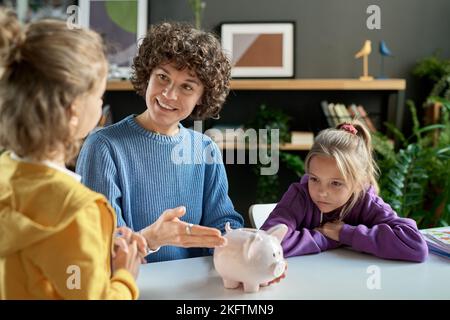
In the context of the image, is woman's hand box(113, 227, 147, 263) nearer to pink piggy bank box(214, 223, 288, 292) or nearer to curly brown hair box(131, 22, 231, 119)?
pink piggy bank box(214, 223, 288, 292)

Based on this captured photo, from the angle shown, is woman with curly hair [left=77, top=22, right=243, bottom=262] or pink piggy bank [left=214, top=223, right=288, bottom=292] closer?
pink piggy bank [left=214, top=223, right=288, bottom=292]

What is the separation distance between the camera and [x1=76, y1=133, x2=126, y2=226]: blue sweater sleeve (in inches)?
57.0

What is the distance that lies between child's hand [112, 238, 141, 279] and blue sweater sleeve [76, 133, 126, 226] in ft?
1.36

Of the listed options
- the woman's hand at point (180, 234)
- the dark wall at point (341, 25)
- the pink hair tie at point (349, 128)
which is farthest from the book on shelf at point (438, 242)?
the dark wall at point (341, 25)

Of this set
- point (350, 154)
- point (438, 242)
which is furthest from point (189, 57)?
point (438, 242)

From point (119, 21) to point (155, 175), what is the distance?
243 cm

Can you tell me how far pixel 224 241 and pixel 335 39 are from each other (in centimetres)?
289

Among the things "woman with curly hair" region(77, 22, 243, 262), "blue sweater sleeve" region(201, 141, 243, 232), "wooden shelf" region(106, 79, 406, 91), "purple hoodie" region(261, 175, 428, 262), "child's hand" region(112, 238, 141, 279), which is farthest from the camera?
"wooden shelf" region(106, 79, 406, 91)

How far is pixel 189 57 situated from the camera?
59.7 inches

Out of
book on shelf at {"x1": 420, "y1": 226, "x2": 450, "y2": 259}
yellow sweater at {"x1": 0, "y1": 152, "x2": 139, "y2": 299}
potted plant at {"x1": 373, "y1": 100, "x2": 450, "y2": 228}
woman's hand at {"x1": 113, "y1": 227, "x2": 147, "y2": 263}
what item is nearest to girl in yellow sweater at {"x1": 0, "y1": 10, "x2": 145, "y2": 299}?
yellow sweater at {"x1": 0, "y1": 152, "x2": 139, "y2": 299}

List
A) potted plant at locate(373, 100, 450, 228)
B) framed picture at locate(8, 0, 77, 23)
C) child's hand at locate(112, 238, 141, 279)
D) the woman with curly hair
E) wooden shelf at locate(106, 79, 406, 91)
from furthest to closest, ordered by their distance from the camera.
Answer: framed picture at locate(8, 0, 77, 23)
wooden shelf at locate(106, 79, 406, 91)
potted plant at locate(373, 100, 450, 228)
the woman with curly hair
child's hand at locate(112, 238, 141, 279)

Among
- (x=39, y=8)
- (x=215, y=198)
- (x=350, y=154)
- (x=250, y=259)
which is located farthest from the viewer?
(x=39, y=8)

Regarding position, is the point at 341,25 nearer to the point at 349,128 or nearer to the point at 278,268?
the point at 349,128

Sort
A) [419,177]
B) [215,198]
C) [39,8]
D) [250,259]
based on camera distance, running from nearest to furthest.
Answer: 1. [250,259]
2. [215,198]
3. [419,177]
4. [39,8]
